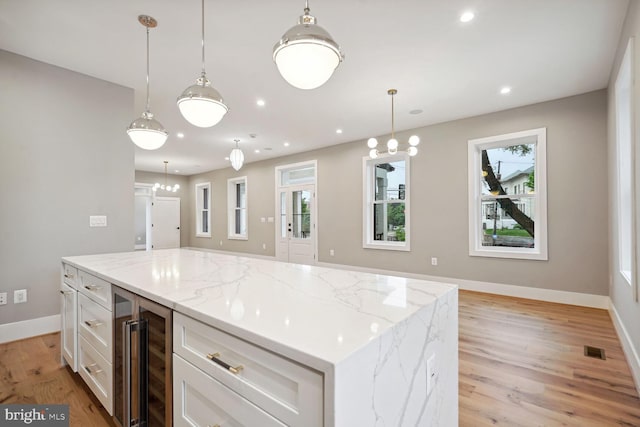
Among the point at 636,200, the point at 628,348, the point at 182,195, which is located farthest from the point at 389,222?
the point at 182,195

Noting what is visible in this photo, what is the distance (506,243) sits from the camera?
4.47 m

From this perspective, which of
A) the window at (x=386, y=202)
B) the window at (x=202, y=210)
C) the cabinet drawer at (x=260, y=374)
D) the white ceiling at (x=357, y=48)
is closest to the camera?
the cabinet drawer at (x=260, y=374)

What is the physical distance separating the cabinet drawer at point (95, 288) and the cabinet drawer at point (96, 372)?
1.00 feet

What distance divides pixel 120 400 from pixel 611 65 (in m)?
5.00

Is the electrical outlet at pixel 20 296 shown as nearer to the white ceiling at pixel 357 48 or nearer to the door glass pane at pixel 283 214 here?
the white ceiling at pixel 357 48

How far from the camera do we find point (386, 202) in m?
5.70

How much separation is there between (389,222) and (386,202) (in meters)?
0.39

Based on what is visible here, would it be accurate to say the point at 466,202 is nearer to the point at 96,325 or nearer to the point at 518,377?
the point at 518,377

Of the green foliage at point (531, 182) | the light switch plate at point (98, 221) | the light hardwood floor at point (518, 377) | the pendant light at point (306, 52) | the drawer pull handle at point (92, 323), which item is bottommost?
the light hardwood floor at point (518, 377)

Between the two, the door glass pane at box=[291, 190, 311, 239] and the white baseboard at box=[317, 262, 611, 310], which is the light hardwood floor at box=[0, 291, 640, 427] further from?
the door glass pane at box=[291, 190, 311, 239]

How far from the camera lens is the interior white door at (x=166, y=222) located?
950cm

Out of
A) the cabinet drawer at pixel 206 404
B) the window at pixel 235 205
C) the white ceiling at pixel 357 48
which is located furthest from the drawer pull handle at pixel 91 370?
the window at pixel 235 205

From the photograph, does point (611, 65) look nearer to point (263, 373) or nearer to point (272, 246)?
point (263, 373)

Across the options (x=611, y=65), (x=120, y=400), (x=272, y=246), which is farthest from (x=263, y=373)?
(x=272, y=246)
